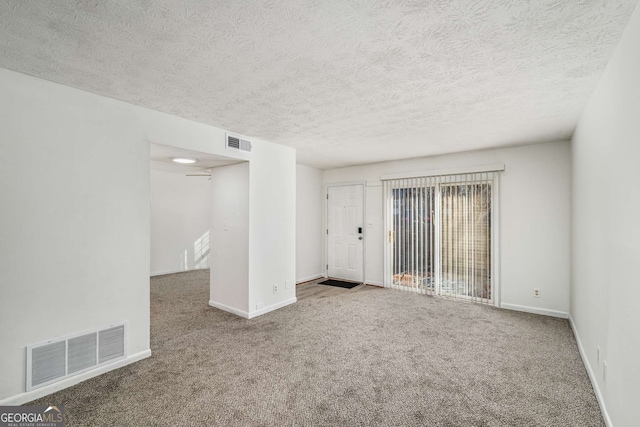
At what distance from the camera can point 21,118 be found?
7.16 ft

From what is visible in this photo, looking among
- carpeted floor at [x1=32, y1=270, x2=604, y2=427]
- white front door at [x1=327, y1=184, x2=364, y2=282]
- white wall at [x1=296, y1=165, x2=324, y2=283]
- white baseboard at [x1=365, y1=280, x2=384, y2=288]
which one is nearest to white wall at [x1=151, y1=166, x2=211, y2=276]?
white wall at [x1=296, y1=165, x2=324, y2=283]

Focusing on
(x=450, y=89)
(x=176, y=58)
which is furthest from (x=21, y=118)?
(x=450, y=89)

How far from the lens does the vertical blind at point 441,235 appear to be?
464 cm

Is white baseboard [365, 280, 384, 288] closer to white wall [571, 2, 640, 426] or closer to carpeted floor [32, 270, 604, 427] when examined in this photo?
carpeted floor [32, 270, 604, 427]

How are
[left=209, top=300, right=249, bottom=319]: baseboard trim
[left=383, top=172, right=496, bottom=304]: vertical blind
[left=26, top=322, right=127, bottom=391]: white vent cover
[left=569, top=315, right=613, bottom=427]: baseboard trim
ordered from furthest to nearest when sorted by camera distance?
[left=383, top=172, right=496, bottom=304]: vertical blind < [left=209, top=300, right=249, bottom=319]: baseboard trim < [left=26, top=322, right=127, bottom=391]: white vent cover < [left=569, top=315, right=613, bottom=427]: baseboard trim

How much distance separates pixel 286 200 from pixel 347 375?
271 cm

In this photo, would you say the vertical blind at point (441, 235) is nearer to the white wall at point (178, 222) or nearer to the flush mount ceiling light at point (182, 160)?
the flush mount ceiling light at point (182, 160)

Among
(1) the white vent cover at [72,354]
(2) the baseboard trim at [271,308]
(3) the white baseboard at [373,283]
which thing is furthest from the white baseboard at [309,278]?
(1) the white vent cover at [72,354]

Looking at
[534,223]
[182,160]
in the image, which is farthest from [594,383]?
[182,160]

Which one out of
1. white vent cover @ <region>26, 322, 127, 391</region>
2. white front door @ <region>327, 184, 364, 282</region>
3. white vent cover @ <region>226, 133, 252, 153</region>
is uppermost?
white vent cover @ <region>226, 133, 252, 153</region>

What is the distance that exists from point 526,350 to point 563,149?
2752 mm

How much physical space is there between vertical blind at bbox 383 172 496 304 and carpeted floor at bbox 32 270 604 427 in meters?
0.83

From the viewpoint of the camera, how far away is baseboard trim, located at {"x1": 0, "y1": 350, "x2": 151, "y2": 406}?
84.1 inches

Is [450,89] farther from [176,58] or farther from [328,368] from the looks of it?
[328,368]
